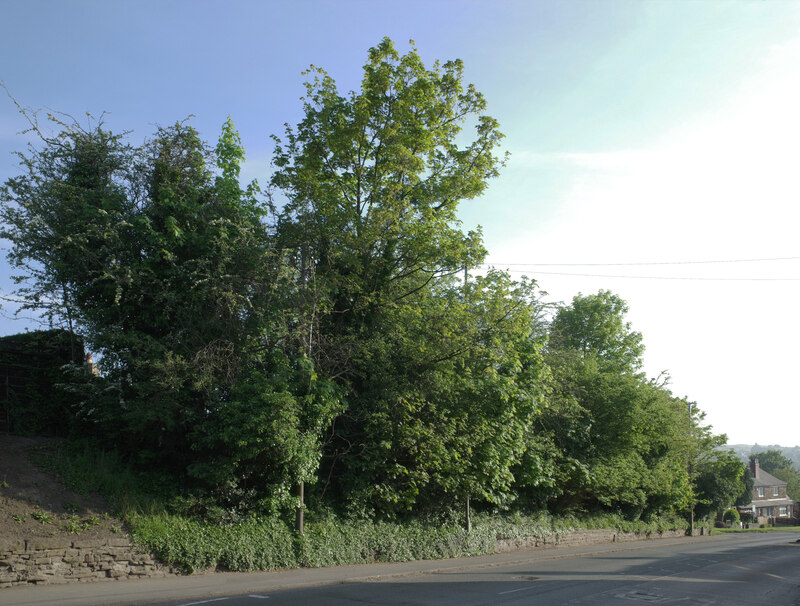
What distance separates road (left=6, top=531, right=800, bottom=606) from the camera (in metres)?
9.66

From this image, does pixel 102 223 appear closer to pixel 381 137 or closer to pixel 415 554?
pixel 381 137

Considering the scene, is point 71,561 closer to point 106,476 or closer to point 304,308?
point 106,476

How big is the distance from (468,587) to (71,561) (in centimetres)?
768

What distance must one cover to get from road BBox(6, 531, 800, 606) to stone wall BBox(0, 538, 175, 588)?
412 mm

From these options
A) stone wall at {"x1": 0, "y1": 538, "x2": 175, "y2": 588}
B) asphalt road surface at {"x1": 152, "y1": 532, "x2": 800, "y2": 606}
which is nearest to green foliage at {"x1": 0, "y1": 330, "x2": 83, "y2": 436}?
stone wall at {"x1": 0, "y1": 538, "x2": 175, "y2": 588}

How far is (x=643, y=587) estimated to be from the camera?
42.1ft

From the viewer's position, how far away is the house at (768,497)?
86.6 metres

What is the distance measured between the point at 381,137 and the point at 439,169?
2.59 m

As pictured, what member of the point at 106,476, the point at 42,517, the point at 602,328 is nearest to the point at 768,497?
the point at 602,328

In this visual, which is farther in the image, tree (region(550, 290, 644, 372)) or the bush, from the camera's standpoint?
the bush

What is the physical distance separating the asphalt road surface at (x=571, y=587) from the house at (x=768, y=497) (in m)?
80.0

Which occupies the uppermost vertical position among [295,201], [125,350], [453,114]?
[453,114]

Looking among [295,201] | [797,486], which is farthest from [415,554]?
[797,486]

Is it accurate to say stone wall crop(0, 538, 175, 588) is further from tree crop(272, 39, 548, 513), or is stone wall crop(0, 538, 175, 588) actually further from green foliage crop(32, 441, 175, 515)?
tree crop(272, 39, 548, 513)
